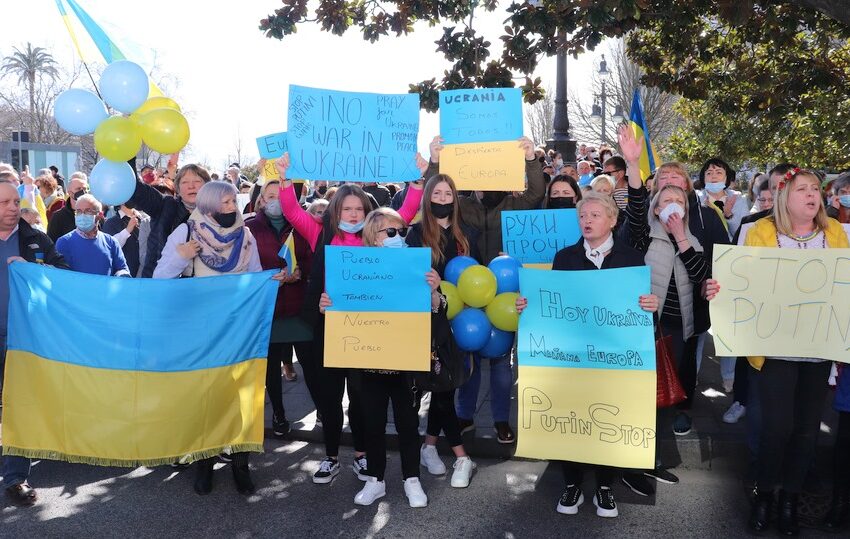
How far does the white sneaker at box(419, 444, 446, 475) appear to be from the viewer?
483 cm

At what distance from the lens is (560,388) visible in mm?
4070

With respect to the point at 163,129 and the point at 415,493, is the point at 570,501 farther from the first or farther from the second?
the point at 163,129

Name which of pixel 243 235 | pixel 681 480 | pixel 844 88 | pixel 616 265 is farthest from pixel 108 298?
pixel 844 88

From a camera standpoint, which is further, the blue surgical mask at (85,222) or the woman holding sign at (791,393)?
the blue surgical mask at (85,222)

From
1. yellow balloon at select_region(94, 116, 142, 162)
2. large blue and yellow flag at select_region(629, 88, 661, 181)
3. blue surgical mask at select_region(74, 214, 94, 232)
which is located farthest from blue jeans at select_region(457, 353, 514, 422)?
blue surgical mask at select_region(74, 214, 94, 232)

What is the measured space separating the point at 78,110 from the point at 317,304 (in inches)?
89.5

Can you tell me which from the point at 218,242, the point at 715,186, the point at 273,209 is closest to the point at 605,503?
the point at 218,242


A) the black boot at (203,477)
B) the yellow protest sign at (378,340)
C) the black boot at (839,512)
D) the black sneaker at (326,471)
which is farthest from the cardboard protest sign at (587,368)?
the black boot at (203,477)

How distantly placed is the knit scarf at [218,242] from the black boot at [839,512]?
12.2ft

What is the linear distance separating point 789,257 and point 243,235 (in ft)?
10.6

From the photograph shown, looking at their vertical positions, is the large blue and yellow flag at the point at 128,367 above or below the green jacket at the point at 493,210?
below

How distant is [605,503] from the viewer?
4129 millimetres

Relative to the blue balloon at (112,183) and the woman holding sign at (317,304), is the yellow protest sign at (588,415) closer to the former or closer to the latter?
the woman holding sign at (317,304)

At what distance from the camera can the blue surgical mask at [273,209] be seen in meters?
5.56
